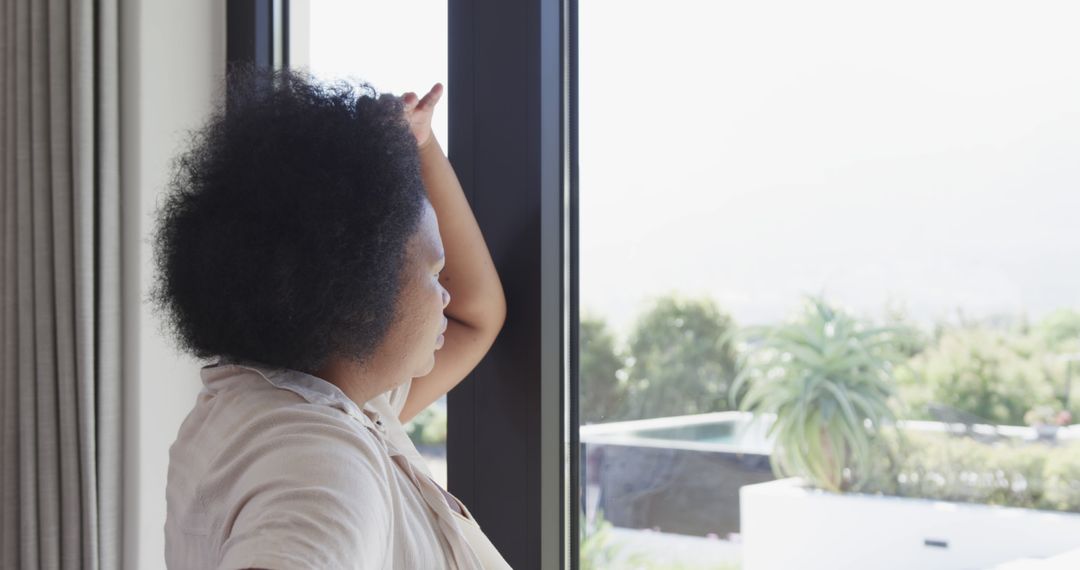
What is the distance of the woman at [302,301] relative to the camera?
797 mm

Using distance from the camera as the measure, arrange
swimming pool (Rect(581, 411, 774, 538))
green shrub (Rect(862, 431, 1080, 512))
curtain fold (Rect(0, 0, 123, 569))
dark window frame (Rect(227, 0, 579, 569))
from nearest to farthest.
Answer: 1. green shrub (Rect(862, 431, 1080, 512))
2. swimming pool (Rect(581, 411, 774, 538))
3. dark window frame (Rect(227, 0, 579, 569))
4. curtain fold (Rect(0, 0, 123, 569))

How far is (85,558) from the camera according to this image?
1.72 metres

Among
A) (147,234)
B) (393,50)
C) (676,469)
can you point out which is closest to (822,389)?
(676,469)

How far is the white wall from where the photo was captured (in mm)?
1771

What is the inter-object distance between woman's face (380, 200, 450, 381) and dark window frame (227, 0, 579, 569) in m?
0.32

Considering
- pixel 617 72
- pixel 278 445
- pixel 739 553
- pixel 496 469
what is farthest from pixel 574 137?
pixel 278 445

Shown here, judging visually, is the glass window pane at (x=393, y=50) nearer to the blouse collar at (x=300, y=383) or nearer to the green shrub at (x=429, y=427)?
the green shrub at (x=429, y=427)

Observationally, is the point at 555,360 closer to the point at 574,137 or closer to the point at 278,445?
the point at 574,137

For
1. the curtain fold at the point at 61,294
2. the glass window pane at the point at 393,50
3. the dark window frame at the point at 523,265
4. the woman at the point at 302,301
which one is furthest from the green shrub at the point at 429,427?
the curtain fold at the point at 61,294

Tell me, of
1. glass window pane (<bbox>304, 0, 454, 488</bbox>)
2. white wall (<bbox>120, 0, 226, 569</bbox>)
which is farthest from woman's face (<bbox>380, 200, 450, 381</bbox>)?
white wall (<bbox>120, 0, 226, 569</bbox>)

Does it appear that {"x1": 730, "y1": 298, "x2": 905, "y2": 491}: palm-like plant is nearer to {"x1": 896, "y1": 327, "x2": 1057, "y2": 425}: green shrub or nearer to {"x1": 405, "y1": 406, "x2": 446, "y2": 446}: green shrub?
{"x1": 896, "y1": 327, "x2": 1057, "y2": 425}: green shrub

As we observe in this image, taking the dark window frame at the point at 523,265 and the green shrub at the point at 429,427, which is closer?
the dark window frame at the point at 523,265

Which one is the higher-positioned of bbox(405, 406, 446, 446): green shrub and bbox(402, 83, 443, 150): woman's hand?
bbox(402, 83, 443, 150): woman's hand

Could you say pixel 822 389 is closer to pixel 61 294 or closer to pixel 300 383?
pixel 300 383
